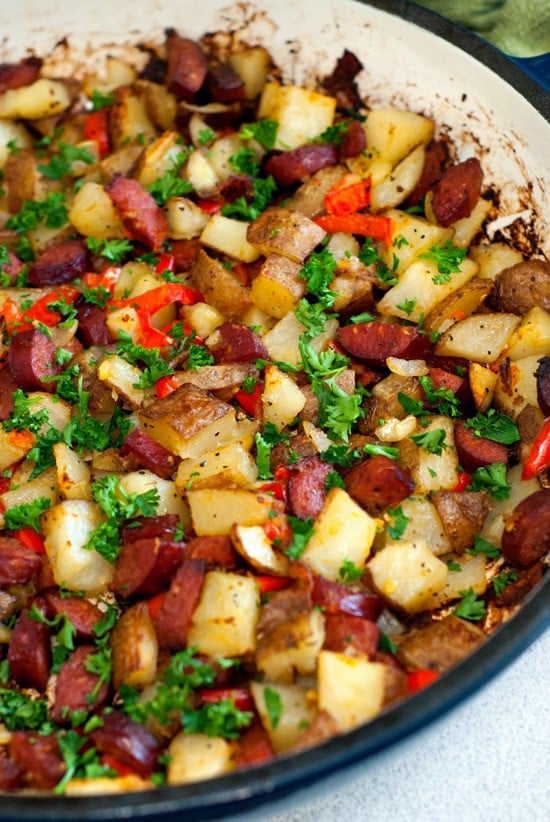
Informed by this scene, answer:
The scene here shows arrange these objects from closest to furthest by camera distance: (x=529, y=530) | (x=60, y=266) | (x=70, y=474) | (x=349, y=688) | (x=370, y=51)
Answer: (x=349, y=688), (x=529, y=530), (x=70, y=474), (x=60, y=266), (x=370, y=51)

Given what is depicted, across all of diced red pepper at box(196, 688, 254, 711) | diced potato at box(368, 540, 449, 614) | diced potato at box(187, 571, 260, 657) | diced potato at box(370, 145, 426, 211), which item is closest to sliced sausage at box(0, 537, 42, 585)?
diced potato at box(187, 571, 260, 657)

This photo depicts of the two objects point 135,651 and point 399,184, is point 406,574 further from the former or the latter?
point 399,184

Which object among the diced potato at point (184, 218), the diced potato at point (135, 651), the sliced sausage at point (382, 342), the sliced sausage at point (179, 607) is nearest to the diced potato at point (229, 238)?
the diced potato at point (184, 218)

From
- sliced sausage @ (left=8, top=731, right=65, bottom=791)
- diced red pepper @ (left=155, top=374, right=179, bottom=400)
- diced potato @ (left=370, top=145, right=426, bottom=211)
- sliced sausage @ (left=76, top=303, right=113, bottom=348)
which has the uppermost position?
diced potato @ (left=370, top=145, right=426, bottom=211)

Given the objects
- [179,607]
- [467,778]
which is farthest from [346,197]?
[467,778]

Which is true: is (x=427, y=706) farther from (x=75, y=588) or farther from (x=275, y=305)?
(x=275, y=305)

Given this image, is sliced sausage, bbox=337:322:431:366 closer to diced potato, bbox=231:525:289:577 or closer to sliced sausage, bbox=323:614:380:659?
diced potato, bbox=231:525:289:577

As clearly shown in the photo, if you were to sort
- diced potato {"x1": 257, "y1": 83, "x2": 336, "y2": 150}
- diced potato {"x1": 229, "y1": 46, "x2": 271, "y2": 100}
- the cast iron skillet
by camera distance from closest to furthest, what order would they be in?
the cast iron skillet, diced potato {"x1": 257, "y1": 83, "x2": 336, "y2": 150}, diced potato {"x1": 229, "y1": 46, "x2": 271, "y2": 100}
